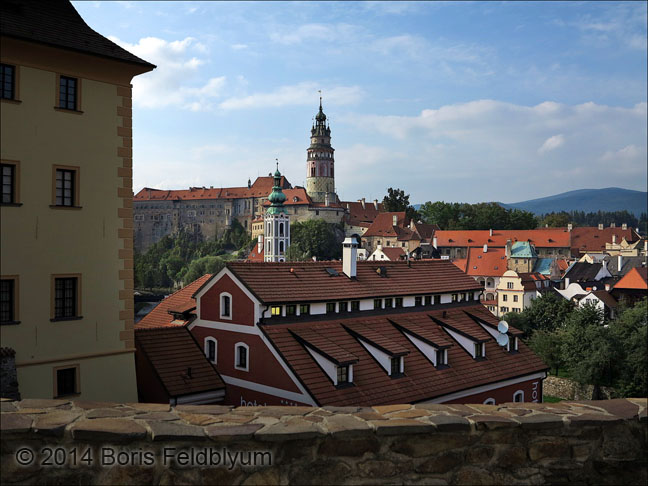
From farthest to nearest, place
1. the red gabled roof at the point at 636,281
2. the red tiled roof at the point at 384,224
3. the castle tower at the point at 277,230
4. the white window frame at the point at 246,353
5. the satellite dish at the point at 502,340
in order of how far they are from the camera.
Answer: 1. the red tiled roof at the point at 384,224
2. the castle tower at the point at 277,230
3. the red gabled roof at the point at 636,281
4. the satellite dish at the point at 502,340
5. the white window frame at the point at 246,353

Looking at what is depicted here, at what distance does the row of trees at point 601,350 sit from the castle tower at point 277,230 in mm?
64858

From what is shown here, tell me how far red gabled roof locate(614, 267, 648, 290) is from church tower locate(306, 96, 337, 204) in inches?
4313

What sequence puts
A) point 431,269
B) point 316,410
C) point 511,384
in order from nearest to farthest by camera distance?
point 316,410, point 511,384, point 431,269

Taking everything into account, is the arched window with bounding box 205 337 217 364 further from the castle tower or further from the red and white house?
the castle tower

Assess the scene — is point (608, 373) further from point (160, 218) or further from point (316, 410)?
point (160, 218)

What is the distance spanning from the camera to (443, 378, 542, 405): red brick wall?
79.0 feet

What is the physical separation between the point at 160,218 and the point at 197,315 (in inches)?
5876

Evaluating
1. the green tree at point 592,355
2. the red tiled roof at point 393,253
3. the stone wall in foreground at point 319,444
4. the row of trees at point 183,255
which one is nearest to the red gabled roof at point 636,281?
the green tree at point 592,355

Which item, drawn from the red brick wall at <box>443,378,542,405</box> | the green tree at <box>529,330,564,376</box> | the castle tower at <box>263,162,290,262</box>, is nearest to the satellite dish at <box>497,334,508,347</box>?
the red brick wall at <box>443,378,542,405</box>

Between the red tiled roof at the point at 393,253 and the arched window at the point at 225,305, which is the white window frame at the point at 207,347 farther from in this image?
the red tiled roof at the point at 393,253

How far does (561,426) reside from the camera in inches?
187

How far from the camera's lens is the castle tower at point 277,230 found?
111m

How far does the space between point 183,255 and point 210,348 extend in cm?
13718

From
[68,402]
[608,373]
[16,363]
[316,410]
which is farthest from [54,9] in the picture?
[608,373]
